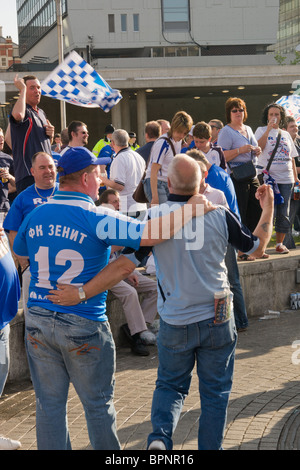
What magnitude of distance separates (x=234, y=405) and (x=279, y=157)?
209 inches

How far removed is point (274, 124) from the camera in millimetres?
10125

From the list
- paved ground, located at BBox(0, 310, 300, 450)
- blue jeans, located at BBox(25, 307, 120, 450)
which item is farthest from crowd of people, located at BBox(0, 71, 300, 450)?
paved ground, located at BBox(0, 310, 300, 450)

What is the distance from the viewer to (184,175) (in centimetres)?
434

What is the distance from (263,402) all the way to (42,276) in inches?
107

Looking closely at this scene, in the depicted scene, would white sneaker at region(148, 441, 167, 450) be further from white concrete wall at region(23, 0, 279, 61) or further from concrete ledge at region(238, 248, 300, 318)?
white concrete wall at region(23, 0, 279, 61)

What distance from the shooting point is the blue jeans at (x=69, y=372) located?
12.8 feet

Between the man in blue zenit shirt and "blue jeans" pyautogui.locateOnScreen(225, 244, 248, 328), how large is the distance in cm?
413

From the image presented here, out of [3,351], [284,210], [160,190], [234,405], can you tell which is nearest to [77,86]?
[160,190]

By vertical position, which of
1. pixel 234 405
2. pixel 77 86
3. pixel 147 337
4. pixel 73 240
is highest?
pixel 77 86

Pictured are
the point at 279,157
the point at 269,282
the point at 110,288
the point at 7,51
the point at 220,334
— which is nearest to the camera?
the point at 220,334

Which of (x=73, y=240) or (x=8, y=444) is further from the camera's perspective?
(x=8, y=444)

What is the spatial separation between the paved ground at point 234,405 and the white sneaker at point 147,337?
0.12 m

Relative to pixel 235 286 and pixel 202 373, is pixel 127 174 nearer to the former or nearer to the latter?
pixel 235 286

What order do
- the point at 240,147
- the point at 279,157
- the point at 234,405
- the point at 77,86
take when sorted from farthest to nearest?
the point at 77,86 < the point at 279,157 < the point at 240,147 < the point at 234,405
